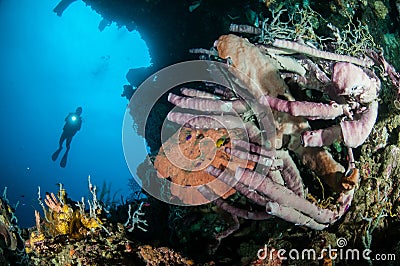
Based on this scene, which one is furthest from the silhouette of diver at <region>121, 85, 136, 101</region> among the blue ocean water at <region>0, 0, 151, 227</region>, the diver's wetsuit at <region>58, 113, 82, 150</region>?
the blue ocean water at <region>0, 0, 151, 227</region>

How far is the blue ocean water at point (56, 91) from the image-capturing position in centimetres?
6431

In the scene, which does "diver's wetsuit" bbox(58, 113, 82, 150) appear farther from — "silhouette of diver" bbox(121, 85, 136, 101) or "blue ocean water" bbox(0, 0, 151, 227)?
"blue ocean water" bbox(0, 0, 151, 227)

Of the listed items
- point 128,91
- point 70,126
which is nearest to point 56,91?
point 70,126

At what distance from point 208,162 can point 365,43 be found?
7.07 ft

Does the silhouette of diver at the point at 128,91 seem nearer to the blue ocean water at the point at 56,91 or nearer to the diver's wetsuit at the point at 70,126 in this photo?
the diver's wetsuit at the point at 70,126

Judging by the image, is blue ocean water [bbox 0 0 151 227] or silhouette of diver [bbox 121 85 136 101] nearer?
silhouette of diver [bbox 121 85 136 101]

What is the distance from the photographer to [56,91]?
261 ft

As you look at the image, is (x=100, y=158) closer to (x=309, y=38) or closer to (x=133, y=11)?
(x=133, y=11)

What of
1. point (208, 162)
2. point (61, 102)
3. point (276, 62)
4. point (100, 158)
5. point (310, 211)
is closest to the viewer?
point (310, 211)

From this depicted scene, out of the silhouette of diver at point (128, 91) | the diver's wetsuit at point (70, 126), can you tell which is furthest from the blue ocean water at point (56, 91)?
the silhouette of diver at point (128, 91)

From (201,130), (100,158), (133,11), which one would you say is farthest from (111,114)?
(201,130)

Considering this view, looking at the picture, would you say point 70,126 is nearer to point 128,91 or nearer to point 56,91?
point 128,91

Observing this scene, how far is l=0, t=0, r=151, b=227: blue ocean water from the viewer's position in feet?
211

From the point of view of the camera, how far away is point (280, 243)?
2.31 metres
